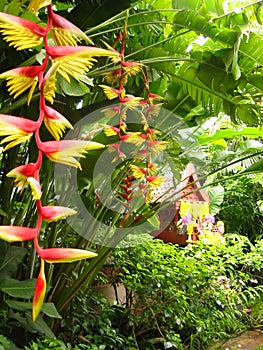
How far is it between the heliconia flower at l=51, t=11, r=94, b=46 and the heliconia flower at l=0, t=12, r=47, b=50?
0.04 ft

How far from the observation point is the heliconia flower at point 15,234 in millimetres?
185

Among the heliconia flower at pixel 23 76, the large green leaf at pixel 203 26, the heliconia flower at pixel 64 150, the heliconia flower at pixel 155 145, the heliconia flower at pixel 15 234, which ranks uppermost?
the large green leaf at pixel 203 26

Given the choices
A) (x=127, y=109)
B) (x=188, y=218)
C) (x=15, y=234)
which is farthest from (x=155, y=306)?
(x=15, y=234)

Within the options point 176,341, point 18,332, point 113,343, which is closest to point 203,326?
point 176,341

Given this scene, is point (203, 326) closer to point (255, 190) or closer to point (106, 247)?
point (106, 247)

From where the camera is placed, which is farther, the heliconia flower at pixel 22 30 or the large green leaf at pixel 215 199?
the large green leaf at pixel 215 199

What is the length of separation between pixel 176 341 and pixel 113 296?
0.40 metres

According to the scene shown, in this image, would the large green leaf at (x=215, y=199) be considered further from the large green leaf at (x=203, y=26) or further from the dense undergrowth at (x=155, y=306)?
the large green leaf at (x=203, y=26)

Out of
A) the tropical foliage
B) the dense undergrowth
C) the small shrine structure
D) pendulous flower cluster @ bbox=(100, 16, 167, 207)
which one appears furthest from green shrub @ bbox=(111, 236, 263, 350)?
pendulous flower cluster @ bbox=(100, 16, 167, 207)

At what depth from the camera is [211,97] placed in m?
0.98

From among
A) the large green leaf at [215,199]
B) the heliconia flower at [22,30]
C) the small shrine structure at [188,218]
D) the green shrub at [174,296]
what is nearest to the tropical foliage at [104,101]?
the heliconia flower at [22,30]

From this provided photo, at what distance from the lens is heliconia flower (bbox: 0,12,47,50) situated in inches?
7.4

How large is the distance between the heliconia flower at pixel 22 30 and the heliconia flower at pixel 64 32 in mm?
12

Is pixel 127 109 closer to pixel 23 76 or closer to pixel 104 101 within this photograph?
pixel 104 101
